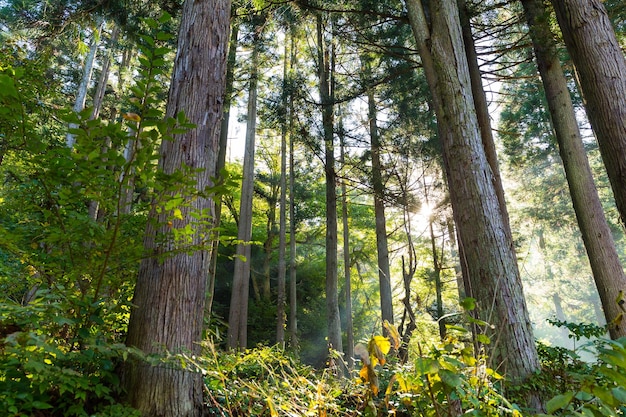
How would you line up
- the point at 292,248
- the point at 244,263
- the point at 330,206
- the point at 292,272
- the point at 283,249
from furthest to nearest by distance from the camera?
the point at 292,248, the point at 283,249, the point at 292,272, the point at 244,263, the point at 330,206

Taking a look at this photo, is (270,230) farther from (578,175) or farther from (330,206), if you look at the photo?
(578,175)

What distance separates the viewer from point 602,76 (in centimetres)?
272

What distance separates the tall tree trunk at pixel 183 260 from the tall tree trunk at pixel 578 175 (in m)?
4.49

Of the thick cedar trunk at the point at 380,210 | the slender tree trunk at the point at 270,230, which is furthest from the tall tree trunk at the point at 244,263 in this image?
the slender tree trunk at the point at 270,230

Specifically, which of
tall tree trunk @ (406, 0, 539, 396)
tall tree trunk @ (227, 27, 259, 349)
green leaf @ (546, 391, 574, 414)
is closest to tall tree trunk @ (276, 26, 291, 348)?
tall tree trunk @ (227, 27, 259, 349)

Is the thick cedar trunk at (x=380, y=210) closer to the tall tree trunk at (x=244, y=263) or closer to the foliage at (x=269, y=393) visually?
the tall tree trunk at (x=244, y=263)

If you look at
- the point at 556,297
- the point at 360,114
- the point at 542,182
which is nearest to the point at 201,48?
the point at 360,114

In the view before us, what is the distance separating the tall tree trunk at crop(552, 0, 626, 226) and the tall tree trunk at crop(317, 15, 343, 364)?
5.99 metres

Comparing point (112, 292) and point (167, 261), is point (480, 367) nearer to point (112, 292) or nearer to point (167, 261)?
A: point (167, 261)

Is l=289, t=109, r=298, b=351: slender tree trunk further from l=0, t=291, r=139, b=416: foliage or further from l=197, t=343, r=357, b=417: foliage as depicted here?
l=0, t=291, r=139, b=416: foliage

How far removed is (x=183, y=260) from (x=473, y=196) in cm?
255

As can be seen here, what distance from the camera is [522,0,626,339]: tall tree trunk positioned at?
433 cm

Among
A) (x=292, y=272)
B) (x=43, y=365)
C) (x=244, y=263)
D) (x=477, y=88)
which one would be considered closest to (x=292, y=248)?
(x=292, y=272)

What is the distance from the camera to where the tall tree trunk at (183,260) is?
179 cm
